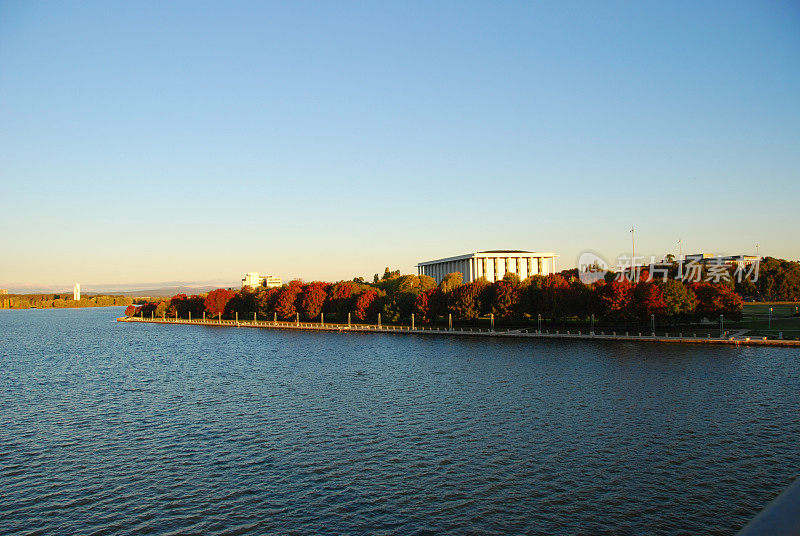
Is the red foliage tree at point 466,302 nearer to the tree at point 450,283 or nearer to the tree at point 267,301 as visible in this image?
the tree at point 450,283

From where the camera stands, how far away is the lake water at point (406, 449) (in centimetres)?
2347

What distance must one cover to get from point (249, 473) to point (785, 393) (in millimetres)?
41008

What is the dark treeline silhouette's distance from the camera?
9638cm

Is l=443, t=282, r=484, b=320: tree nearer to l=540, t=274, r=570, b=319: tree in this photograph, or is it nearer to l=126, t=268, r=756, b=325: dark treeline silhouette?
l=126, t=268, r=756, b=325: dark treeline silhouette

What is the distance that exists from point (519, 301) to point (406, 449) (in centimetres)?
8488

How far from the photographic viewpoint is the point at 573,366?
62406 mm

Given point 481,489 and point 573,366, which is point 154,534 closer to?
point 481,489

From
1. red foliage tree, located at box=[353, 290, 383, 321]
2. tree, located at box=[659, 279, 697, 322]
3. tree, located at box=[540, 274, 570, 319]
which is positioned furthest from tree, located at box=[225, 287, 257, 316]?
tree, located at box=[659, 279, 697, 322]

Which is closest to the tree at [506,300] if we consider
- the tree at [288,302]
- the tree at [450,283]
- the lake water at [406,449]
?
the tree at [450,283]

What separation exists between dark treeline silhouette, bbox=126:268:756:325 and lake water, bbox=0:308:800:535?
34.7m

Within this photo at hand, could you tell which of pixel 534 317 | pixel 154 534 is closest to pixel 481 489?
pixel 154 534

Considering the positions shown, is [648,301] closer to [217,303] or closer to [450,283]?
[450,283]

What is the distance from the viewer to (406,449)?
32.1 meters

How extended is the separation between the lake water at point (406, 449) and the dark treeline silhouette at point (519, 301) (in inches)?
1364
